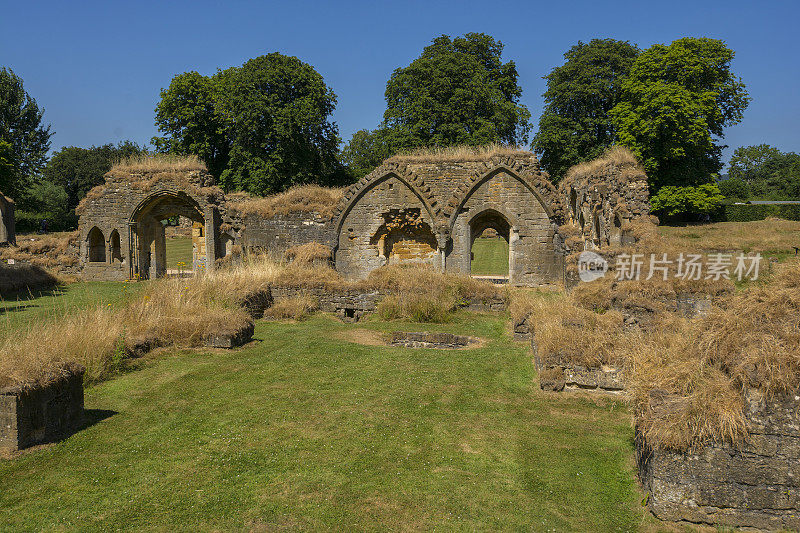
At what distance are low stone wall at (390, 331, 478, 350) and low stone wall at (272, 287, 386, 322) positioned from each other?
9.95ft

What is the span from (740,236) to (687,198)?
14.5ft

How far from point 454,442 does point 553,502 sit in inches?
57.4

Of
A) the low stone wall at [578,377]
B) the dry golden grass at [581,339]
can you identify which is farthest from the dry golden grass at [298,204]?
the low stone wall at [578,377]

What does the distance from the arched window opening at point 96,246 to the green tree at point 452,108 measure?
16907 millimetres

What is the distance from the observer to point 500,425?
A: 20.9 ft

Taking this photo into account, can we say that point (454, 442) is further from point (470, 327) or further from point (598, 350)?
point (470, 327)

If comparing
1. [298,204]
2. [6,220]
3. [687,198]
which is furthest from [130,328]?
[687,198]

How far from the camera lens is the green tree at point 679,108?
89.4 feet

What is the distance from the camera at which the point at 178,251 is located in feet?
113

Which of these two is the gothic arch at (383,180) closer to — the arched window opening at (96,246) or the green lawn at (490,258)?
the green lawn at (490,258)

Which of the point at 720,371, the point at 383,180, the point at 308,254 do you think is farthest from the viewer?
the point at 383,180

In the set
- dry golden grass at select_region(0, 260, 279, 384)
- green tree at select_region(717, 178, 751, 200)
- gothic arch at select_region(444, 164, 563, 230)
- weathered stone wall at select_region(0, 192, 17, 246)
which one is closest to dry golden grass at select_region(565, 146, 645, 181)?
gothic arch at select_region(444, 164, 563, 230)

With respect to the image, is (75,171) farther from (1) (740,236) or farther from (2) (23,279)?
(1) (740,236)

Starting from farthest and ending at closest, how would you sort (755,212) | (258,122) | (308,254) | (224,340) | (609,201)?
(755,212)
(258,122)
(308,254)
(609,201)
(224,340)
